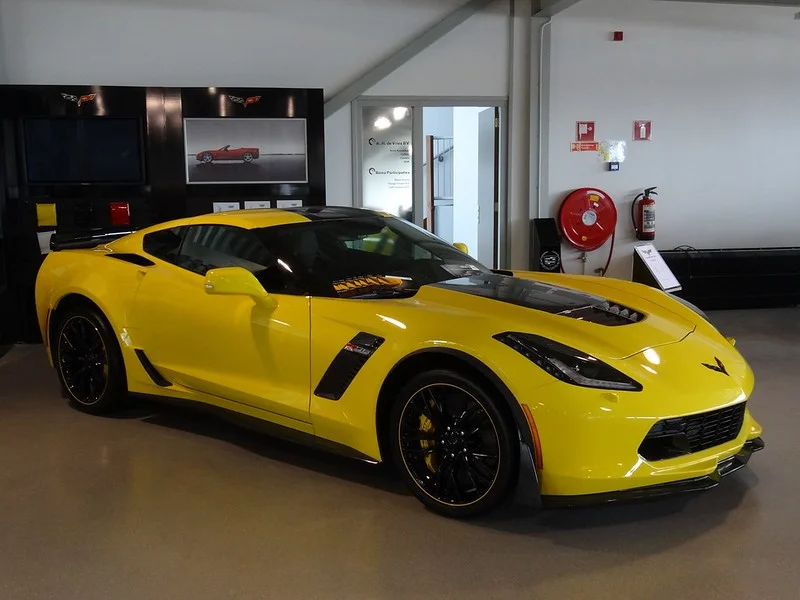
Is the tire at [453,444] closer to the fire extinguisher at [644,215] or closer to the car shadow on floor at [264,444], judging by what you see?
the car shadow on floor at [264,444]

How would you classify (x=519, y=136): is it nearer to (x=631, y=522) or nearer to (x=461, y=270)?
(x=461, y=270)

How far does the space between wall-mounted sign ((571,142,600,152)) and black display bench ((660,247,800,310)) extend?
4.29 ft

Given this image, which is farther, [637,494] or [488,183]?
[488,183]

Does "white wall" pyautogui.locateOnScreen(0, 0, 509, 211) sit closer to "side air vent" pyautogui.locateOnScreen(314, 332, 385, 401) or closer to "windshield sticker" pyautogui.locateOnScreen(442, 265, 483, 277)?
"windshield sticker" pyautogui.locateOnScreen(442, 265, 483, 277)

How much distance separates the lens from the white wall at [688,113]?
763 centimetres

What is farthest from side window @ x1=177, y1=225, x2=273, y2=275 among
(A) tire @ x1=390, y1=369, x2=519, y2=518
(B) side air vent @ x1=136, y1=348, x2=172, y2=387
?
(A) tire @ x1=390, y1=369, x2=519, y2=518

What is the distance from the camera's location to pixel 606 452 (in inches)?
93.1

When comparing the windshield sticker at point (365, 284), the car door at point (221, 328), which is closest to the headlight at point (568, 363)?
the windshield sticker at point (365, 284)

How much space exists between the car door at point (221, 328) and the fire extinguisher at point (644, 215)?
5374 millimetres

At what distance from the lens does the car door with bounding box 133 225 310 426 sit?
3.02 m

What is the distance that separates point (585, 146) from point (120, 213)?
4.62 metres

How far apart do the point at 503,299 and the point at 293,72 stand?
15.9 feet

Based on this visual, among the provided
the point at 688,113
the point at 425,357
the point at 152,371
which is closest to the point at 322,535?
the point at 425,357

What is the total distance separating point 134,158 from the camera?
Result: 20.2 feet
